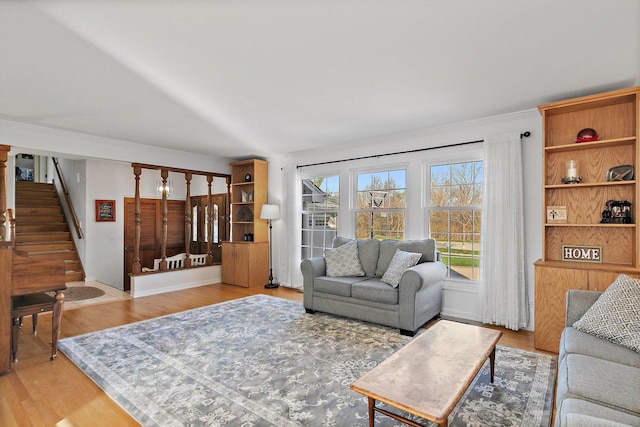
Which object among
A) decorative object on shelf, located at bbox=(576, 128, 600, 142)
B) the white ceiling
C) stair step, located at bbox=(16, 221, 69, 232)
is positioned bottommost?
stair step, located at bbox=(16, 221, 69, 232)

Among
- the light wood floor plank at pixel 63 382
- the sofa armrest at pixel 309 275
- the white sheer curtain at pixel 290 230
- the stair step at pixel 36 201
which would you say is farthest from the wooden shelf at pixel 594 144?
the stair step at pixel 36 201

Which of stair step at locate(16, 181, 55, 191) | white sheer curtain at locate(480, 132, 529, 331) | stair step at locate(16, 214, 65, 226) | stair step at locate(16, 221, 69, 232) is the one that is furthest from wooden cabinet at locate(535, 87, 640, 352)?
stair step at locate(16, 181, 55, 191)

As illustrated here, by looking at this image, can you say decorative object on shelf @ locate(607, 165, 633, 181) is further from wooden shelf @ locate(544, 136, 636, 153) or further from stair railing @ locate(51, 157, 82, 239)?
stair railing @ locate(51, 157, 82, 239)

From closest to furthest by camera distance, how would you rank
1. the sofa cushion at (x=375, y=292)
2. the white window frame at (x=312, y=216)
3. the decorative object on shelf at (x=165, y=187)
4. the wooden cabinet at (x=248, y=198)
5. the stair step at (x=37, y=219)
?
the sofa cushion at (x=375, y=292) → the white window frame at (x=312, y=216) → the decorative object on shelf at (x=165, y=187) → the wooden cabinet at (x=248, y=198) → the stair step at (x=37, y=219)

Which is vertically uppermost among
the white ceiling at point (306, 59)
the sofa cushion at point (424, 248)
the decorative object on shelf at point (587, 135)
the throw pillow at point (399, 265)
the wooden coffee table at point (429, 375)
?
the white ceiling at point (306, 59)

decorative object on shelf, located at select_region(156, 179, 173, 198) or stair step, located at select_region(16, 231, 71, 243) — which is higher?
decorative object on shelf, located at select_region(156, 179, 173, 198)

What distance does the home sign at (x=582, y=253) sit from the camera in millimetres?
3301

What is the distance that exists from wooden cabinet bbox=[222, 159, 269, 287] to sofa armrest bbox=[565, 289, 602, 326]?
4735 millimetres

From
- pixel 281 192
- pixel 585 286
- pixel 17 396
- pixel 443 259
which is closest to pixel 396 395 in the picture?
pixel 585 286

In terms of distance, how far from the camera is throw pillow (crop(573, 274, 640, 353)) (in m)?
2.11

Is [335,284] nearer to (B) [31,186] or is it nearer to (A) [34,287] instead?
(A) [34,287]

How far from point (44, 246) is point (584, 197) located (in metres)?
8.79

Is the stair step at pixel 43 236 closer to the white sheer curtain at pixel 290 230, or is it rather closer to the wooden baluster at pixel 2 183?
the wooden baluster at pixel 2 183

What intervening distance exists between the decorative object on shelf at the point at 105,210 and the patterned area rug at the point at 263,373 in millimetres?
3980
